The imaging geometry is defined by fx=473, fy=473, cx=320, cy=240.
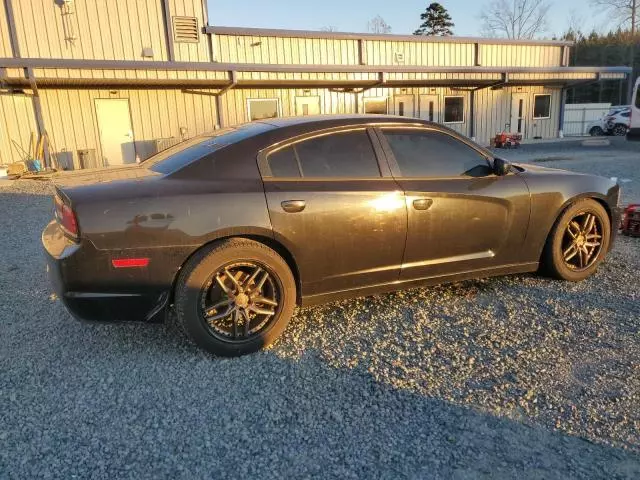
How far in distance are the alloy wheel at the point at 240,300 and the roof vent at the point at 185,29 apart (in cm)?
1431

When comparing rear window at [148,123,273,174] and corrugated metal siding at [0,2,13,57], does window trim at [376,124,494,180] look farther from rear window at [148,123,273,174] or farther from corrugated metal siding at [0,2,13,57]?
corrugated metal siding at [0,2,13,57]

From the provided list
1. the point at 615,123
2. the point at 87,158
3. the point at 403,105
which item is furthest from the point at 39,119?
the point at 615,123

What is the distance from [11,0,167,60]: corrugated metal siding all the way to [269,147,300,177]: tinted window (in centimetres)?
1345

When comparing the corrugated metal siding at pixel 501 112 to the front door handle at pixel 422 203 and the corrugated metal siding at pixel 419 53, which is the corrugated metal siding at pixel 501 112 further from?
the front door handle at pixel 422 203

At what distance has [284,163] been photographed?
10.8ft

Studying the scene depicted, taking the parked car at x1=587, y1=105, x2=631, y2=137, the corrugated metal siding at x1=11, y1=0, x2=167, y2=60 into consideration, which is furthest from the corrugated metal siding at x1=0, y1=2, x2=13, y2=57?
the parked car at x1=587, y1=105, x2=631, y2=137

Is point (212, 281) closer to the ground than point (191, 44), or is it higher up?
closer to the ground

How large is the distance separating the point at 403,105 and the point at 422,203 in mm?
17842

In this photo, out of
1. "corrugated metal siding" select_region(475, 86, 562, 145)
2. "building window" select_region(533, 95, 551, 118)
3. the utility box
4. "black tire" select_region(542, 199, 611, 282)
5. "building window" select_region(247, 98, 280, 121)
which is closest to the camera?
"black tire" select_region(542, 199, 611, 282)

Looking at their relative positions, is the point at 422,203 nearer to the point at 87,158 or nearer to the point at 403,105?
the point at 87,158

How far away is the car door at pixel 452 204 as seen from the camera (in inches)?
140

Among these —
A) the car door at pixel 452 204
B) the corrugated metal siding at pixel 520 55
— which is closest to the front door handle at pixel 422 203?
the car door at pixel 452 204

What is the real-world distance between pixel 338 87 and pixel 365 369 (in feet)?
54.5

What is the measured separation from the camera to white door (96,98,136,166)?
14680mm
